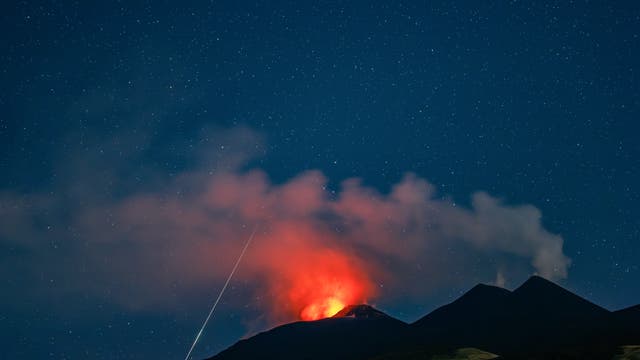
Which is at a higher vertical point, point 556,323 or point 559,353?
point 556,323

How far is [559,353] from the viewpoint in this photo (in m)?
97.4

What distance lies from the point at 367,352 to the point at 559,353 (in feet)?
326

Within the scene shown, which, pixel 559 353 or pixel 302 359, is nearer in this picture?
pixel 559 353

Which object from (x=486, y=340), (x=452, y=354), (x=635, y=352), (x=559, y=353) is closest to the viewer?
(x=635, y=352)

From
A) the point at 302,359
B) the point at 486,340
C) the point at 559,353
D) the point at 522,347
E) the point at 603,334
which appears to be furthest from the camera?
the point at 302,359

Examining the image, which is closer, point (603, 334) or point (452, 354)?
point (452, 354)

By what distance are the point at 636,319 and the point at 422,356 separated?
283 feet

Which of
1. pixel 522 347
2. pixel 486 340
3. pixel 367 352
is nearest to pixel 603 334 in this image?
pixel 522 347

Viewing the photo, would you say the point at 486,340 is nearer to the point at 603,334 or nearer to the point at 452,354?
the point at 603,334

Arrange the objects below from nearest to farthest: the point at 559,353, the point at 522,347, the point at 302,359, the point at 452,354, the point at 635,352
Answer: the point at 635,352 < the point at 559,353 < the point at 452,354 < the point at 522,347 < the point at 302,359

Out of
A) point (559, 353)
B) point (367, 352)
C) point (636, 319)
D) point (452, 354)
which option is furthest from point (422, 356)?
point (636, 319)

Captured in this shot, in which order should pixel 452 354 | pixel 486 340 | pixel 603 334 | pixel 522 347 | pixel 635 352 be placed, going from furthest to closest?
pixel 486 340 < pixel 522 347 < pixel 603 334 < pixel 452 354 < pixel 635 352

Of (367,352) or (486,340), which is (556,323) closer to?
(486,340)

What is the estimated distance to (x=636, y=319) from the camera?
157 meters
